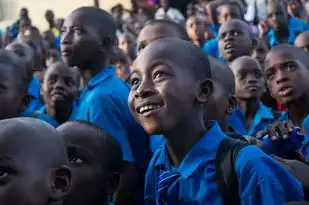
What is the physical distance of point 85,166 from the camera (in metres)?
2.93

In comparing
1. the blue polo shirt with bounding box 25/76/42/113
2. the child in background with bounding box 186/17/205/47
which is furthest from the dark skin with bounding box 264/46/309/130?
the child in background with bounding box 186/17/205/47

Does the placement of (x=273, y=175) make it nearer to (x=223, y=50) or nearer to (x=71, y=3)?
(x=223, y=50)

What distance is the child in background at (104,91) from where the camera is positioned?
3521mm

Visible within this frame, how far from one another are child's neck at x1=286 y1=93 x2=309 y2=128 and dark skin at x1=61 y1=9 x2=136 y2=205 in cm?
117

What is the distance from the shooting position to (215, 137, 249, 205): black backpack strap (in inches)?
91.9

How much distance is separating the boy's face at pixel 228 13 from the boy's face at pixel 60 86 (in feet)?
9.53

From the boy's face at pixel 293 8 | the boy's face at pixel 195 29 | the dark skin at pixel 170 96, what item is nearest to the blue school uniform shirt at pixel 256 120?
the dark skin at pixel 170 96

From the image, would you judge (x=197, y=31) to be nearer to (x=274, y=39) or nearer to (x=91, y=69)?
(x=274, y=39)

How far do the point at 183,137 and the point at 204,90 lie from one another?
8.4 inches

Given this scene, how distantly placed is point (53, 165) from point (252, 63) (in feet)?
8.71

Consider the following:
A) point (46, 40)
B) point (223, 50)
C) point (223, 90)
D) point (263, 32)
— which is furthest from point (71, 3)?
point (223, 90)

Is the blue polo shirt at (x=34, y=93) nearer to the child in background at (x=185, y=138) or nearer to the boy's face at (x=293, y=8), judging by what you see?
the child in background at (x=185, y=138)

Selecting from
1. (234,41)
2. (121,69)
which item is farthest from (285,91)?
(121,69)

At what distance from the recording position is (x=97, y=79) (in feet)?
12.6
